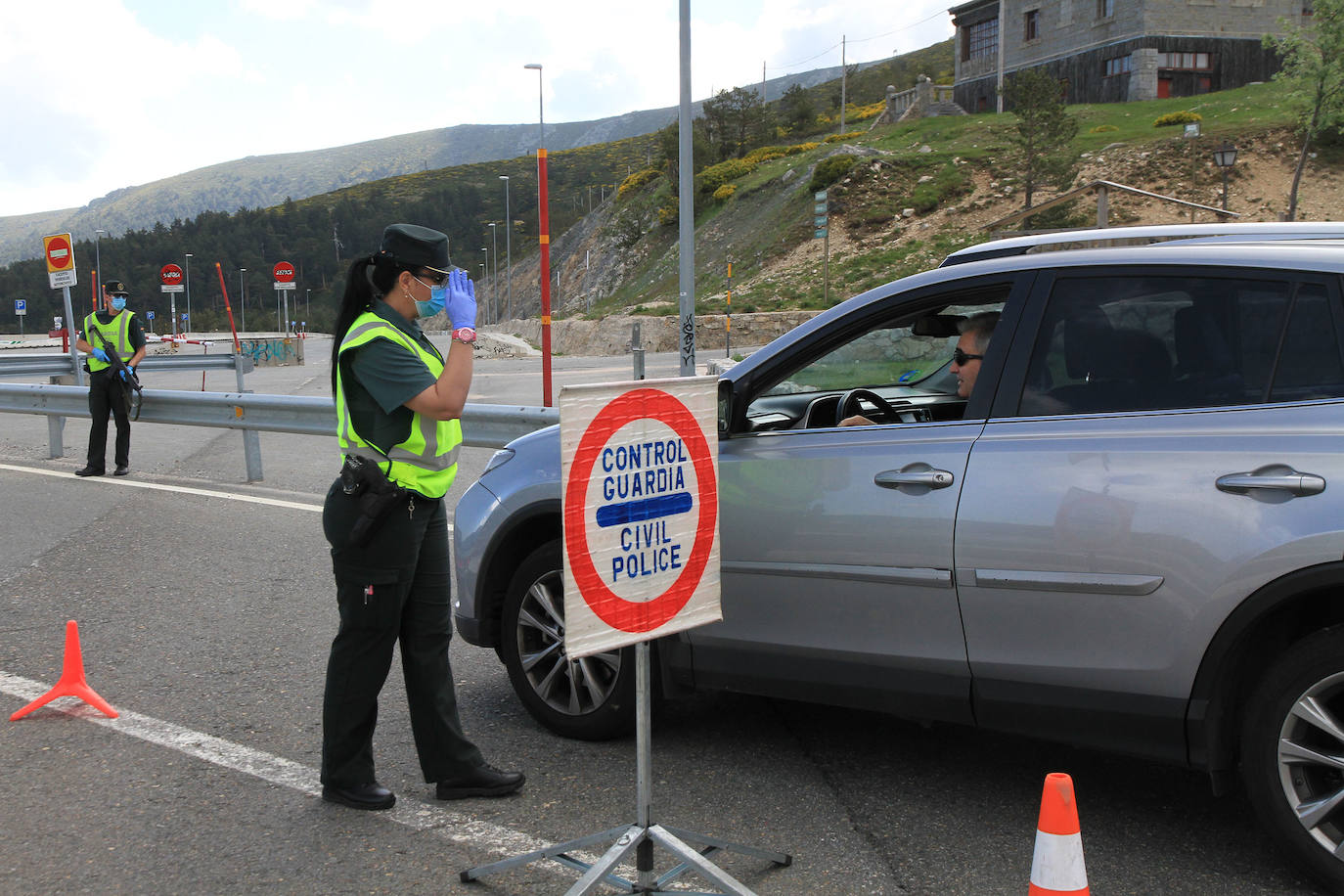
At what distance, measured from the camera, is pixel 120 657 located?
5535 millimetres

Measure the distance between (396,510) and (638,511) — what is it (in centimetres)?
102

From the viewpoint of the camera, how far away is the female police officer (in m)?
3.60

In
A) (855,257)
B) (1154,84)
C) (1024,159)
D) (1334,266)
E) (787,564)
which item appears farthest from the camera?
(1154,84)

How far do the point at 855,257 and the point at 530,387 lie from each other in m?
24.1

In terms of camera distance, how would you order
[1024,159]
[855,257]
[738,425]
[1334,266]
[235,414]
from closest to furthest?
[1334,266], [738,425], [235,414], [855,257], [1024,159]

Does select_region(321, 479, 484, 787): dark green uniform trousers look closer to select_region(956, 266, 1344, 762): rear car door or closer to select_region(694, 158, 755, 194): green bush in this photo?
select_region(956, 266, 1344, 762): rear car door

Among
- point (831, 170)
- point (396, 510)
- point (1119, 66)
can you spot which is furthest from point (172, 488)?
point (1119, 66)

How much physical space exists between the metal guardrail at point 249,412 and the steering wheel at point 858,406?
14.0ft

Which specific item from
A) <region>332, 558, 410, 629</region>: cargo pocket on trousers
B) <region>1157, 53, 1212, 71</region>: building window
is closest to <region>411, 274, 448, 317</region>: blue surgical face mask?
<region>332, 558, 410, 629</region>: cargo pocket on trousers

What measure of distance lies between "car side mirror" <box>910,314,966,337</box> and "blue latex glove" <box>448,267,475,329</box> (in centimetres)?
168

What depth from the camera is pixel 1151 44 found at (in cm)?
6206

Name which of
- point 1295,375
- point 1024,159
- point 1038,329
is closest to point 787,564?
point 1038,329

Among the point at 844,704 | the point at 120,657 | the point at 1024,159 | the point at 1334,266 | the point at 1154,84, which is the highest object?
the point at 1154,84

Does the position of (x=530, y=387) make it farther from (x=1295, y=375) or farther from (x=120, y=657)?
(x=1295, y=375)
